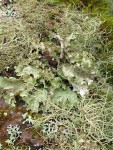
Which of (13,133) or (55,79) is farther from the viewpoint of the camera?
(55,79)

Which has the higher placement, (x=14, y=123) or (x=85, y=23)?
(x=85, y=23)

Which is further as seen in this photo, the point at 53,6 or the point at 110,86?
the point at 53,6

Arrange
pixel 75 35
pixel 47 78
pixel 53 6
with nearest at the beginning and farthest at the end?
pixel 47 78 < pixel 75 35 < pixel 53 6

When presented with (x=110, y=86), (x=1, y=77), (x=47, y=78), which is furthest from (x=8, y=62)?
Answer: (x=110, y=86)

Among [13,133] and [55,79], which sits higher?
[55,79]

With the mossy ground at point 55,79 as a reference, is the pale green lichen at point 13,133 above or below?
below

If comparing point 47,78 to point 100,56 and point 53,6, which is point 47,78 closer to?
point 100,56

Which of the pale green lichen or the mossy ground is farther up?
the mossy ground

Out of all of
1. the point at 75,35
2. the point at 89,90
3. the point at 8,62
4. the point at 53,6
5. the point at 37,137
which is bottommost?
the point at 37,137

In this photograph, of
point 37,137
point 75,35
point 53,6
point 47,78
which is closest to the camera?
point 37,137
